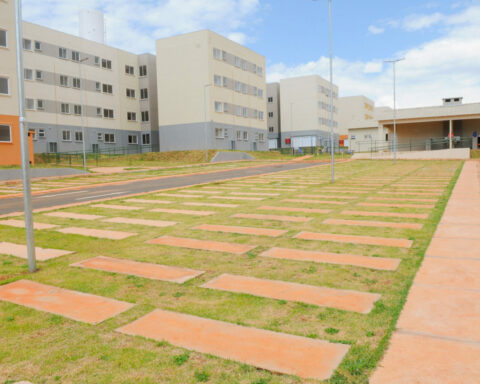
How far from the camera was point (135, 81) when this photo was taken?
59938 mm

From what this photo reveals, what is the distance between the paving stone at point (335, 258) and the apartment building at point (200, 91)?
46.2 meters

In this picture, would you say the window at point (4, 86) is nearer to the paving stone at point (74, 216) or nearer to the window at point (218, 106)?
the paving stone at point (74, 216)

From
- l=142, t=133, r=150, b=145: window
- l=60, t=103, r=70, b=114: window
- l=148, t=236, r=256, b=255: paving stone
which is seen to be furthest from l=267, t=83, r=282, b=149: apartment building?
l=148, t=236, r=256, b=255: paving stone

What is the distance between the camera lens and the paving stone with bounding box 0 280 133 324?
409 centimetres

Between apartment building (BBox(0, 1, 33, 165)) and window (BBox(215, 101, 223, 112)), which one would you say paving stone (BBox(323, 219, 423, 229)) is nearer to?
apartment building (BBox(0, 1, 33, 165))

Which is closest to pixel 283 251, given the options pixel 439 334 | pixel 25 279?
pixel 439 334

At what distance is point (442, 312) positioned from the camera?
389cm

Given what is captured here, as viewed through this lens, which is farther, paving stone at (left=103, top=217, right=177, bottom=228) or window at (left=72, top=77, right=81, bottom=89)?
window at (left=72, top=77, right=81, bottom=89)

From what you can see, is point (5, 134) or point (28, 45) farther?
point (28, 45)

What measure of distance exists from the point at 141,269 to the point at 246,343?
2.61 m

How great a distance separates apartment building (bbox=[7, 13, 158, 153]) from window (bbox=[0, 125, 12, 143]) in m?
9.01

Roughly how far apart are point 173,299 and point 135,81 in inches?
2349

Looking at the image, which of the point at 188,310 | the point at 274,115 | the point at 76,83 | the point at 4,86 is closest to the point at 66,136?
the point at 76,83

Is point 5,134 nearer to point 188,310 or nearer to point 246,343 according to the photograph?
point 188,310
